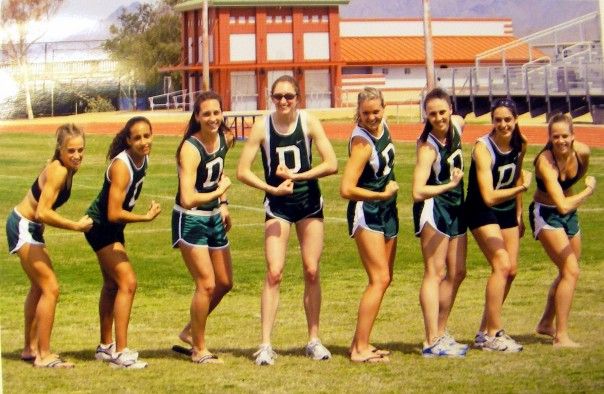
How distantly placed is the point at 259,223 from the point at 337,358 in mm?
7971

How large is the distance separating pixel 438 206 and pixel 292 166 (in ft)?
2.75

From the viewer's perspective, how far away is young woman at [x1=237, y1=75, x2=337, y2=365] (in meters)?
7.75

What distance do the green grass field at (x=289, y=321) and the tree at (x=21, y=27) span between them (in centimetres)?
53

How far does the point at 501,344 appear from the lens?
8.09 meters

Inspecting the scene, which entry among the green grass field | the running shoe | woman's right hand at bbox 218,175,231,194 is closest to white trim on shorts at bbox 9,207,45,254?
the green grass field

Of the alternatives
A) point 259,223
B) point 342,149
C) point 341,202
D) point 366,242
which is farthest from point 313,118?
point 342,149

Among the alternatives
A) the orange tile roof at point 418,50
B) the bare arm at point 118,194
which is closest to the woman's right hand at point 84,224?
the bare arm at point 118,194

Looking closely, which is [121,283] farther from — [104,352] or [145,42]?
[145,42]

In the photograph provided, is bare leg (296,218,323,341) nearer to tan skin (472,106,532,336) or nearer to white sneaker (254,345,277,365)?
white sneaker (254,345,277,365)

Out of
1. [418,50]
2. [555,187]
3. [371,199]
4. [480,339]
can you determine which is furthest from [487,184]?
[418,50]

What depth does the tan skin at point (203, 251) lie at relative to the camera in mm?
7668

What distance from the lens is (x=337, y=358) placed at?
805 cm

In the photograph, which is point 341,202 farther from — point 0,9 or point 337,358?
point 0,9

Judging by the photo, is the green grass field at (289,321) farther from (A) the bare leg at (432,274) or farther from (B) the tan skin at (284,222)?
(B) the tan skin at (284,222)
